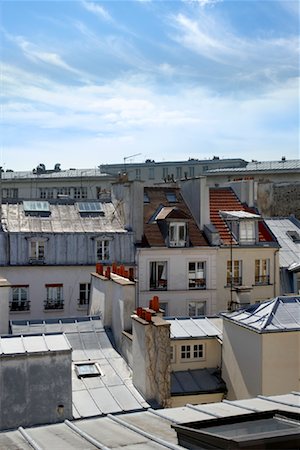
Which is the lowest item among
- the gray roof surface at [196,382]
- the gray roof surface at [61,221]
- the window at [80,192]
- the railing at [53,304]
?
the gray roof surface at [196,382]

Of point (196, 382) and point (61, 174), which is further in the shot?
point (61, 174)

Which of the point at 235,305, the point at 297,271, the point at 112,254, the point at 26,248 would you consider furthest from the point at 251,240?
the point at 26,248

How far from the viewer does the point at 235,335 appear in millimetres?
13484

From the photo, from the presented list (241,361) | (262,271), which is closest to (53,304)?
(262,271)

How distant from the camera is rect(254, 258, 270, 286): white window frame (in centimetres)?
2347

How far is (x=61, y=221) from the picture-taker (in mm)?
23469

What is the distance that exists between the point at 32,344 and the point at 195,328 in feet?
17.7

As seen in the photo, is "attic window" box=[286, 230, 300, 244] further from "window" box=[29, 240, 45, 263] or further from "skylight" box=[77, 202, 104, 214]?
"window" box=[29, 240, 45, 263]

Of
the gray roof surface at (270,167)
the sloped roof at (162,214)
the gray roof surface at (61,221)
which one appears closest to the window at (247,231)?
the sloped roof at (162,214)

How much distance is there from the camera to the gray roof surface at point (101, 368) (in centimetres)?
1215

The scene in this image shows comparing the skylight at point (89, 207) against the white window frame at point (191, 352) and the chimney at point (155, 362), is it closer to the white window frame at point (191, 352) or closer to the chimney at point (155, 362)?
the white window frame at point (191, 352)

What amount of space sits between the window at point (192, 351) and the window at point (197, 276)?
7989mm

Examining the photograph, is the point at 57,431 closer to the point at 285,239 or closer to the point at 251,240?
the point at 251,240

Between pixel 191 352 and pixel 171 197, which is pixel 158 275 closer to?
pixel 171 197
